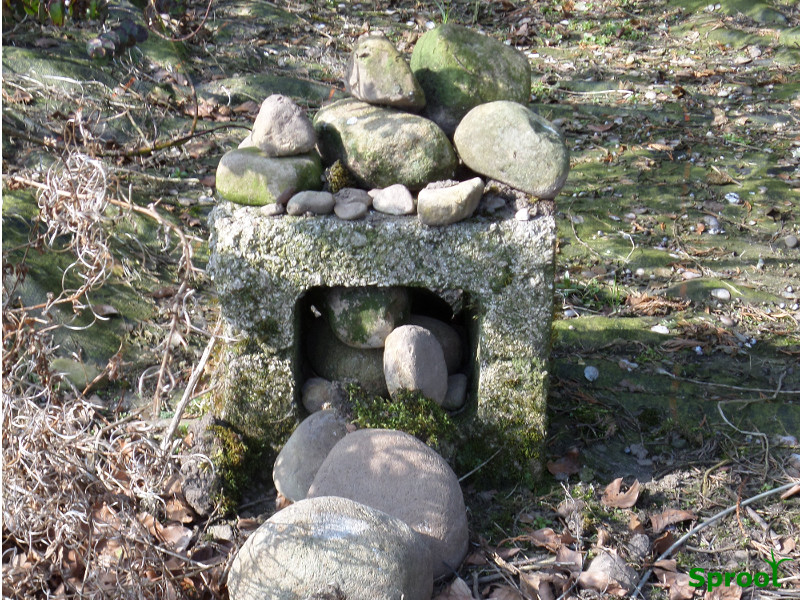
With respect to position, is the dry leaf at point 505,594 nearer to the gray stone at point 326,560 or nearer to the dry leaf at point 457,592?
the dry leaf at point 457,592

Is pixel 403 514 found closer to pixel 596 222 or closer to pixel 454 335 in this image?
pixel 454 335

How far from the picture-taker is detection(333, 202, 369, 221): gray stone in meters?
2.88

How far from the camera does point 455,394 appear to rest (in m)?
3.27

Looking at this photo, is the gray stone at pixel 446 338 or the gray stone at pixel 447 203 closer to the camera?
the gray stone at pixel 447 203

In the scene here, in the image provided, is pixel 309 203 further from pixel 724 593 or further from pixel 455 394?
pixel 724 593

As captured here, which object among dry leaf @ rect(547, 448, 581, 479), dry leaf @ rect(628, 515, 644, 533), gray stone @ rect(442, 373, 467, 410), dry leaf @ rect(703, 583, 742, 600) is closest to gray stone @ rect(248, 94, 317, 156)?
gray stone @ rect(442, 373, 467, 410)

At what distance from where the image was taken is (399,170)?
3.01 meters

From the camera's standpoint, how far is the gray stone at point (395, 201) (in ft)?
9.64

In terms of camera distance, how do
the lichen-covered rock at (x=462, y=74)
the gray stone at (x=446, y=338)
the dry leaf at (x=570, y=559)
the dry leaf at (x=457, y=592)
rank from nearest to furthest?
the dry leaf at (x=457, y=592), the dry leaf at (x=570, y=559), the lichen-covered rock at (x=462, y=74), the gray stone at (x=446, y=338)

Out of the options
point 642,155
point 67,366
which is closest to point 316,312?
point 67,366

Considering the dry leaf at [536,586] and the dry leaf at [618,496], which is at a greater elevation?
the dry leaf at [536,586]

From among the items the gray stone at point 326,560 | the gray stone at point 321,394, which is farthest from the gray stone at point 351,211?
the gray stone at point 326,560

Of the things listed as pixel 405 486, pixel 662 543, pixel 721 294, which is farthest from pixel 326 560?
pixel 721 294

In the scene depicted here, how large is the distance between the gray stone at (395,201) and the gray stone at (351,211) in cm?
8
